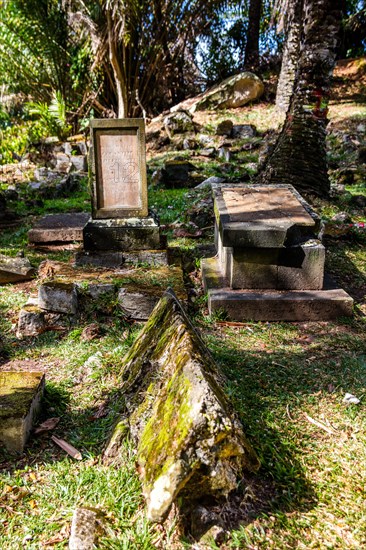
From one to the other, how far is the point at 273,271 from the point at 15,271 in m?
2.48

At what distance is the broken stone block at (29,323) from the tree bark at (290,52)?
8.41 meters

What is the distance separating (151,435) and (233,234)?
7.44 feet

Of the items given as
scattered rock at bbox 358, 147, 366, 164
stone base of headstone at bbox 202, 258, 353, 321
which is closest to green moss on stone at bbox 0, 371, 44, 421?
stone base of headstone at bbox 202, 258, 353, 321

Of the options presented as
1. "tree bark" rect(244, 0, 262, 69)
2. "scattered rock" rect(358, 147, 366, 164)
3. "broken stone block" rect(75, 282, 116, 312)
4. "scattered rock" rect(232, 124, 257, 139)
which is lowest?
"broken stone block" rect(75, 282, 116, 312)

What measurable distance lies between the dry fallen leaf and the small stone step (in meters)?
1.85

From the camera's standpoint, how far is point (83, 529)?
172 cm

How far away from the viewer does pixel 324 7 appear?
238 inches

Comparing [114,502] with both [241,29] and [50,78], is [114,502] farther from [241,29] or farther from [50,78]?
[241,29]

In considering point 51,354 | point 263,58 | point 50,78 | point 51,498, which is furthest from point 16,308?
point 263,58

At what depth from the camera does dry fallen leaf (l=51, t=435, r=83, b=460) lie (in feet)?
7.33

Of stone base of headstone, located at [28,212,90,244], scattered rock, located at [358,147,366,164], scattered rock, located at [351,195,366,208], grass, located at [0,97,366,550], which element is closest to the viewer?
grass, located at [0,97,366,550]

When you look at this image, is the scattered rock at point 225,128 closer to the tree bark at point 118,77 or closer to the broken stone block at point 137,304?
the tree bark at point 118,77

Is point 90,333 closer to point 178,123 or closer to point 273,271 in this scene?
point 273,271

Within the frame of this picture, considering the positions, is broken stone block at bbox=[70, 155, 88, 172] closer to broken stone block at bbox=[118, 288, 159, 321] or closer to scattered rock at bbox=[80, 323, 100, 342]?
broken stone block at bbox=[118, 288, 159, 321]
